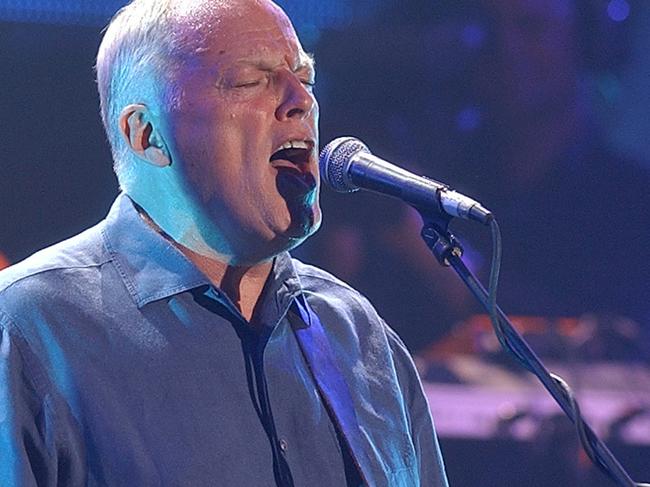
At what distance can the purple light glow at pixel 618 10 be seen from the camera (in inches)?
155

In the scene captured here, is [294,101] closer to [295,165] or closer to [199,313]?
[295,165]

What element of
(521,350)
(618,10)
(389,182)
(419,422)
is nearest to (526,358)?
(521,350)

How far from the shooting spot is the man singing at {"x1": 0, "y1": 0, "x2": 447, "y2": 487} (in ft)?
4.94

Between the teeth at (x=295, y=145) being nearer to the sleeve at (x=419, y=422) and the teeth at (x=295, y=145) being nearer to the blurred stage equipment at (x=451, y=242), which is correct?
the blurred stage equipment at (x=451, y=242)

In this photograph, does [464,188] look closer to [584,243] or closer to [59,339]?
[584,243]

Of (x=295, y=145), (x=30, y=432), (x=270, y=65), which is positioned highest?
(x=270, y=65)

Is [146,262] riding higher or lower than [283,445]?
higher

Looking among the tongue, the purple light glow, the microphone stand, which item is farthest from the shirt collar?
the purple light glow

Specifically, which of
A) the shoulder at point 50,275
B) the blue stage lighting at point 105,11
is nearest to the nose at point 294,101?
the shoulder at point 50,275

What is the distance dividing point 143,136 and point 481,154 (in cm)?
239

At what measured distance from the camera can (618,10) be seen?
155 inches

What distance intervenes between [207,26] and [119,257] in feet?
1.30

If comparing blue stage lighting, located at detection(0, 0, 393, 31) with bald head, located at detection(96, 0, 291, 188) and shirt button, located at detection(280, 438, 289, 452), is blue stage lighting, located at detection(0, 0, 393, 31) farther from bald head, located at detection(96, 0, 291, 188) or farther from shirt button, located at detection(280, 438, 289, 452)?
shirt button, located at detection(280, 438, 289, 452)

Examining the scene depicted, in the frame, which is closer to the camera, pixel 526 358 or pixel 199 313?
pixel 526 358
